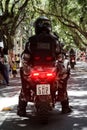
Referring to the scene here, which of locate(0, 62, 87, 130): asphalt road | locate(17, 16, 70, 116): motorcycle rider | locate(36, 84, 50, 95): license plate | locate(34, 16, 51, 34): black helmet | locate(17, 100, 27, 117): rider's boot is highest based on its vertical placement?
locate(34, 16, 51, 34): black helmet

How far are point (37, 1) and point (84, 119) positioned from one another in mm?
30757

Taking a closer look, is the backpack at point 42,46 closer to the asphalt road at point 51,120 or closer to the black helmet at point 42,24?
the black helmet at point 42,24

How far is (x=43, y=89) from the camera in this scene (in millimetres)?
9781

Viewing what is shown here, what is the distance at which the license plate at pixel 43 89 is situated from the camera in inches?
384

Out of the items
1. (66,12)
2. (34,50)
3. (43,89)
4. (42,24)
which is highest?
(42,24)

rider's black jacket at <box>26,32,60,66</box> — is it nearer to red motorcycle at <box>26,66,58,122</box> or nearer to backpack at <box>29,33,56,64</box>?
backpack at <box>29,33,56,64</box>

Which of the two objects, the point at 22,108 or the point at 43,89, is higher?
the point at 43,89

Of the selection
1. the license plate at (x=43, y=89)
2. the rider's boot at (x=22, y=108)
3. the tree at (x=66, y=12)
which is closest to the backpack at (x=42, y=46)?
the license plate at (x=43, y=89)

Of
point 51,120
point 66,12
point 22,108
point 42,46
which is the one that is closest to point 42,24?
point 42,46

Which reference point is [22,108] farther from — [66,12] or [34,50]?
[66,12]

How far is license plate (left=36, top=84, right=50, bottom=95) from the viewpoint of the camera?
9766 mm

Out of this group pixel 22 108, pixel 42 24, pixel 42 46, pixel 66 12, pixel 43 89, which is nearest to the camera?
pixel 43 89

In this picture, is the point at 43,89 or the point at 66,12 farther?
the point at 66,12

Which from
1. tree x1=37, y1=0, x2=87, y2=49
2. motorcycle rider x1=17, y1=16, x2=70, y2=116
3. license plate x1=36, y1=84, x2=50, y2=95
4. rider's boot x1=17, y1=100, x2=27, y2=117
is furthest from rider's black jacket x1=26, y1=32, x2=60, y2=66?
tree x1=37, y1=0, x2=87, y2=49
